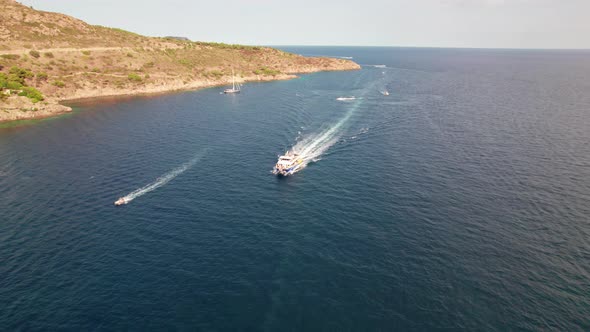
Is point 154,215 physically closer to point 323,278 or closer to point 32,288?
point 32,288

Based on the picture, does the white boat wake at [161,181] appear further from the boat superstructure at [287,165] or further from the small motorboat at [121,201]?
the boat superstructure at [287,165]

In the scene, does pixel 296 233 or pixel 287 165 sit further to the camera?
pixel 287 165

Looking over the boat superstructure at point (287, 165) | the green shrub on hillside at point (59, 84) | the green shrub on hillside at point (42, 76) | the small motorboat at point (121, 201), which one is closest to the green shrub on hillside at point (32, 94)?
the green shrub on hillside at point (42, 76)

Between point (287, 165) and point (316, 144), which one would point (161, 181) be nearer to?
point (287, 165)

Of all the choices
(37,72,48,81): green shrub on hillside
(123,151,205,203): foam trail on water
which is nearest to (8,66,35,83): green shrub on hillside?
(37,72,48,81): green shrub on hillside

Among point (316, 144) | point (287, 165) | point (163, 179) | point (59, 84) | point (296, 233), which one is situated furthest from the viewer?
point (59, 84)

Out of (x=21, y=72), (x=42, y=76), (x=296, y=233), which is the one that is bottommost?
(x=296, y=233)

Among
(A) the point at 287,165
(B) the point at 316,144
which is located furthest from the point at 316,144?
(A) the point at 287,165
